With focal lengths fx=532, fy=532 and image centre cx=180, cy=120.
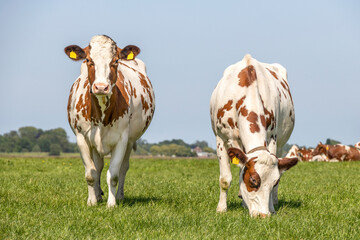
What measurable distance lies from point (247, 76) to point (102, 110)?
2511 mm

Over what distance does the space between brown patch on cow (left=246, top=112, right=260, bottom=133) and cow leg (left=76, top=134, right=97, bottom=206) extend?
299 cm

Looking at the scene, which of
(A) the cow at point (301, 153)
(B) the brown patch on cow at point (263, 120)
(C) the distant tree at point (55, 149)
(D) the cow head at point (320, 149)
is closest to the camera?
(B) the brown patch on cow at point (263, 120)

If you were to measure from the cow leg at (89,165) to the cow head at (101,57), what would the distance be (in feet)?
4.21

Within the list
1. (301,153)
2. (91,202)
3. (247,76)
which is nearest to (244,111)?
(247,76)

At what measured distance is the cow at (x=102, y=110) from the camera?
8672 mm

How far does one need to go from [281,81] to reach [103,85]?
398 centimetres

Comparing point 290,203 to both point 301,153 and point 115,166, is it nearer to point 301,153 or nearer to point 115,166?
point 115,166

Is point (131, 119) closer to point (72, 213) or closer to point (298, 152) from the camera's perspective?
point (72, 213)

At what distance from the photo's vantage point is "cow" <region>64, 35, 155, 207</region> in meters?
8.67

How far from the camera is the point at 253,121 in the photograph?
8.22 meters

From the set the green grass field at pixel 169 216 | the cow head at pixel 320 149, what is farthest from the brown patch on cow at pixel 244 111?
the cow head at pixel 320 149

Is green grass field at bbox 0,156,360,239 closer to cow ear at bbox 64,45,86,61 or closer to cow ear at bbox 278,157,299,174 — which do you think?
cow ear at bbox 278,157,299,174

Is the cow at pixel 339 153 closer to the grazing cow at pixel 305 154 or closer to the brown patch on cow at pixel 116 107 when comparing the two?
the grazing cow at pixel 305 154

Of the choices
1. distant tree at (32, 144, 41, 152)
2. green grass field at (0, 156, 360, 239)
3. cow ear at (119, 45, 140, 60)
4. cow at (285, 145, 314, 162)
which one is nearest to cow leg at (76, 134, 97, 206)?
green grass field at (0, 156, 360, 239)
